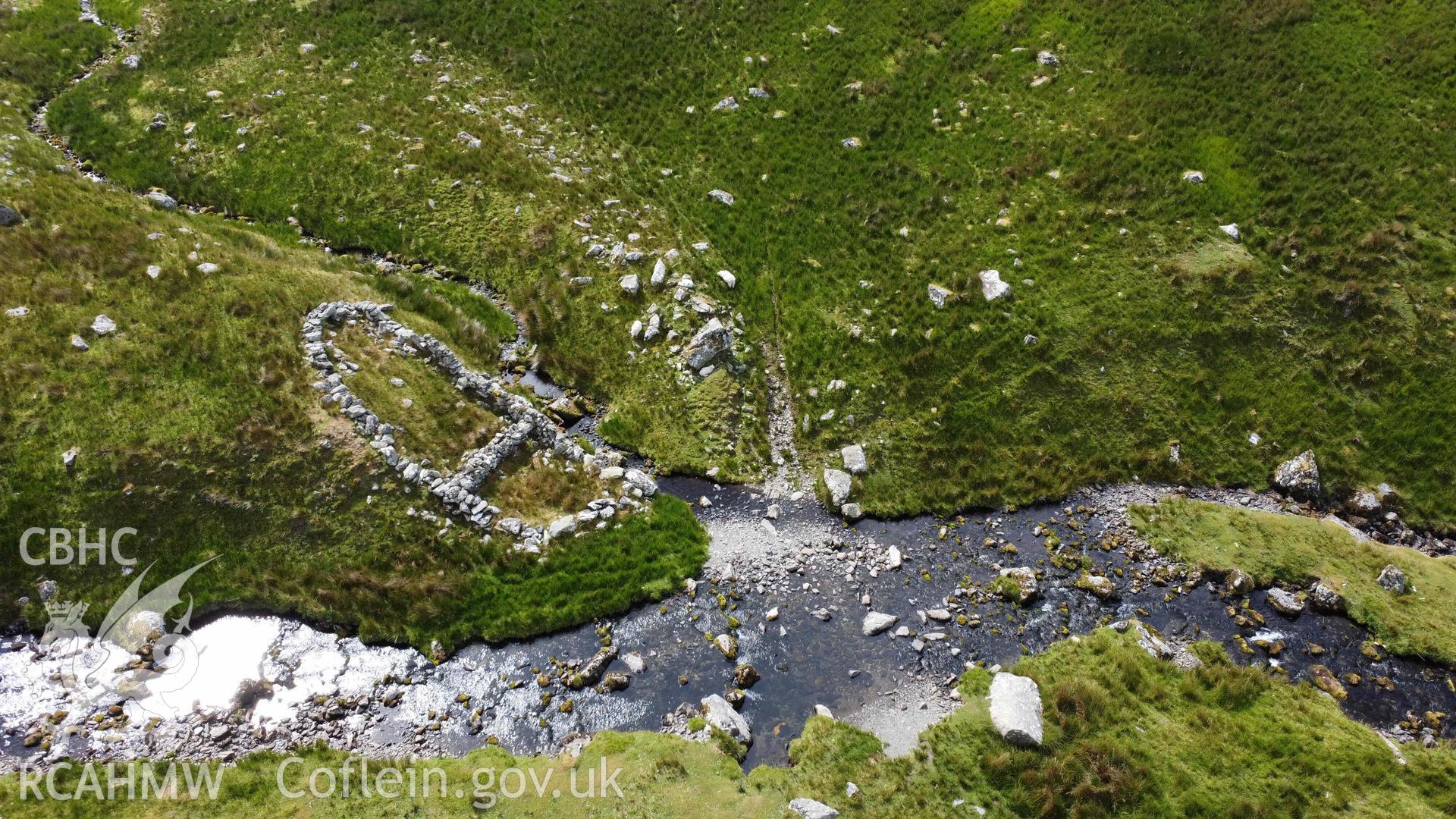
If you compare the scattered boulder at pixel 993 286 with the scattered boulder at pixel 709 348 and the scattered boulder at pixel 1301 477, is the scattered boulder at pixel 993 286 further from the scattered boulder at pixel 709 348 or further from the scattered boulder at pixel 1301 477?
the scattered boulder at pixel 1301 477

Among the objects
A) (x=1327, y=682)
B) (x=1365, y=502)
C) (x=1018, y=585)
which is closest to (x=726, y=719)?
(x=1018, y=585)

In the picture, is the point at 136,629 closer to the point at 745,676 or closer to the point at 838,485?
the point at 745,676

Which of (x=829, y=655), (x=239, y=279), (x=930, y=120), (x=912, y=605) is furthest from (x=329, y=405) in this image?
(x=930, y=120)

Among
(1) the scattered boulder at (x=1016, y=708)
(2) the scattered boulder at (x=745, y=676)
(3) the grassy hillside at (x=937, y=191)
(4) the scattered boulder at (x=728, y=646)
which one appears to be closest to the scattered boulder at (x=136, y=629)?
(3) the grassy hillside at (x=937, y=191)

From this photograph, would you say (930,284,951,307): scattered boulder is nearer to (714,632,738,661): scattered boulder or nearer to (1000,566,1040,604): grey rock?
(1000,566,1040,604): grey rock

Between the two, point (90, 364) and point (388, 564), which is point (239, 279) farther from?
point (388, 564)

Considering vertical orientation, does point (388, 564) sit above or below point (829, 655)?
above

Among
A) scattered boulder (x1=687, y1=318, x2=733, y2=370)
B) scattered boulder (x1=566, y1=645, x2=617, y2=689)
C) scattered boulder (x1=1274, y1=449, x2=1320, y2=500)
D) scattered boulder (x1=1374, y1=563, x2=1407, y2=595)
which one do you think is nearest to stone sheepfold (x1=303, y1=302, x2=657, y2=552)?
scattered boulder (x1=566, y1=645, x2=617, y2=689)
